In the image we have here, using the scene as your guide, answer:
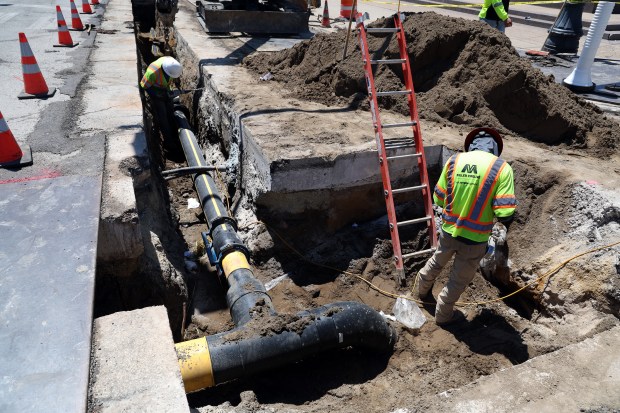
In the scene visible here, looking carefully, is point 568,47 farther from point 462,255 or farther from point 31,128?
point 31,128

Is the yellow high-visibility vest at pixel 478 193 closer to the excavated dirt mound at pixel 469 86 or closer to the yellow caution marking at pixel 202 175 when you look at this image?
the excavated dirt mound at pixel 469 86

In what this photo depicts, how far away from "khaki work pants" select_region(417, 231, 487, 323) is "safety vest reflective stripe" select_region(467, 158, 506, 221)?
36 centimetres

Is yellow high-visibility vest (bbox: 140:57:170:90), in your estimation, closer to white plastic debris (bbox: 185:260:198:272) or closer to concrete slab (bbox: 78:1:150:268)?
concrete slab (bbox: 78:1:150:268)

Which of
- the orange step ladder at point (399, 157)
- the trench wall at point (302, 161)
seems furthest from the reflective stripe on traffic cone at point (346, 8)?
the orange step ladder at point (399, 157)

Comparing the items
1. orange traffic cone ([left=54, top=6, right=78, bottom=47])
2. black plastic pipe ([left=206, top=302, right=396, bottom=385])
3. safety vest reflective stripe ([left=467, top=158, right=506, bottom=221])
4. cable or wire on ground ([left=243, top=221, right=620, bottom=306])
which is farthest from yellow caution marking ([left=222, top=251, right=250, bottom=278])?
orange traffic cone ([left=54, top=6, right=78, bottom=47])

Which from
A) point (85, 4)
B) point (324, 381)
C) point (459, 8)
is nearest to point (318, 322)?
point (324, 381)

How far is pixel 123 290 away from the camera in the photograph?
354cm

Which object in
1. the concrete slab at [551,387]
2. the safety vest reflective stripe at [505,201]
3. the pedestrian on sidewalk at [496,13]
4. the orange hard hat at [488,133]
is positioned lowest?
the concrete slab at [551,387]

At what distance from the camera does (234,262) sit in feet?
13.4

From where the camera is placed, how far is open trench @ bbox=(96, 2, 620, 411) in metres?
3.37

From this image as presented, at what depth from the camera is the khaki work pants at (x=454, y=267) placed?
3.71 m

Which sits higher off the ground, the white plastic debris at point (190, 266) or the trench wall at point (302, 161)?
the trench wall at point (302, 161)

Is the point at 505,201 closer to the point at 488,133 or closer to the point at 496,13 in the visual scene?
the point at 488,133

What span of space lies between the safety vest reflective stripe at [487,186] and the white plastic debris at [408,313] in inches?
45.2
